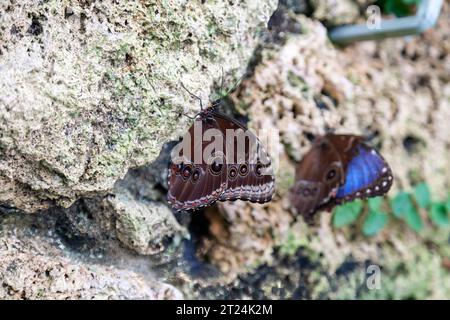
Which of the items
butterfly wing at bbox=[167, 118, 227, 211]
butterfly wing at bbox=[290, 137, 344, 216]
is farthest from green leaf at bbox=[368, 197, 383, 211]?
butterfly wing at bbox=[167, 118, 227, 211]

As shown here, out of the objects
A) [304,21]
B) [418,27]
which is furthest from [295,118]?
[418,27]

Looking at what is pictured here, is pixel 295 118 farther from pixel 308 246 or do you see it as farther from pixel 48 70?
pixel 48 70

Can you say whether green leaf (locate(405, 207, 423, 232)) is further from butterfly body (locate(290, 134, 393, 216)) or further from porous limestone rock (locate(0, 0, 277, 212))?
porous limestone rock (locate(0, 0, 277, 212))

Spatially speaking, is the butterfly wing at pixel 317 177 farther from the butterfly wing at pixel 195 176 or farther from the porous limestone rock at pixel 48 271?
the porous limestone rock at pixel 48 271

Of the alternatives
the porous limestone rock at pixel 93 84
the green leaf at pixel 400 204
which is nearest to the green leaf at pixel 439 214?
the green leaf at pixel 400 204
